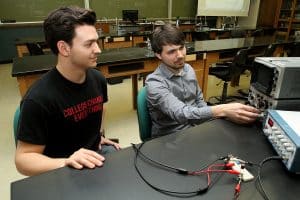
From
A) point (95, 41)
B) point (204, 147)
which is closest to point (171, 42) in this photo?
point (95, 41)

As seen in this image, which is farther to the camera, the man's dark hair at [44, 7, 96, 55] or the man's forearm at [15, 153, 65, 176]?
the man's dark hair at [44, 7, 96, 55]

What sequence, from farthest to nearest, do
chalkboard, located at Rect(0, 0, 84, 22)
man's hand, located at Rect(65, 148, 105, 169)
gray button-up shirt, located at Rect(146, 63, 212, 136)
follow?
chalkboard, located at Rect(0, 0, 84, 22), gray button-up shirt, located at Rect(146, 63, 212, 136), man's hand, located at Rect(65, 148, 105, 169)

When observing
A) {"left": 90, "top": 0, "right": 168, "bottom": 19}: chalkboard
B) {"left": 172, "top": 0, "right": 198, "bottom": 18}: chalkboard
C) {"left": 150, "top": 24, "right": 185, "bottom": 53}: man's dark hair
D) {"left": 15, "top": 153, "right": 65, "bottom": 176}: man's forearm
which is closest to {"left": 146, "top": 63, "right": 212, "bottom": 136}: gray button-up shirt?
{"left": 150, "top": 24, "right": 185, "bottom": 53}: man's dark hair

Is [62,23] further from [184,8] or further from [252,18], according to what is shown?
[252,18]

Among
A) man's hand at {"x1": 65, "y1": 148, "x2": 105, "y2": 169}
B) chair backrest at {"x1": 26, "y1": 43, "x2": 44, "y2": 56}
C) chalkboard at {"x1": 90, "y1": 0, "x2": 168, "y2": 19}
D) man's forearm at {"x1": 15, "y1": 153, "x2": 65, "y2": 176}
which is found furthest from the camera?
chalkboard at {"x1": 90, "y1": 0, "x2": 168, "y2": 19}

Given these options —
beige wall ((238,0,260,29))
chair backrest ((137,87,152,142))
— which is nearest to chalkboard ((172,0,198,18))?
beige wall ((238,0,260,29))

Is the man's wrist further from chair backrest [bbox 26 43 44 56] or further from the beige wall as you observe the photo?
the beige wall

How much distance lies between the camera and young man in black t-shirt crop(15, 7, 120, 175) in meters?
0.96

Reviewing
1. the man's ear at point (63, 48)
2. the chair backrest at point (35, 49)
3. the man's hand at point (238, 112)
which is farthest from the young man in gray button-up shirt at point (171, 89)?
the chair backrest at point (35, 49)

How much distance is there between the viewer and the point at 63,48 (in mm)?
1085

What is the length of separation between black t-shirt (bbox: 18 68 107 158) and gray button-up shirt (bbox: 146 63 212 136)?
12.1 inches

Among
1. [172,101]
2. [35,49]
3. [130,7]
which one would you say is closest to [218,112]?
[172,101]

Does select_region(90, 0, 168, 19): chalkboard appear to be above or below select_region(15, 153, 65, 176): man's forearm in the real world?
above

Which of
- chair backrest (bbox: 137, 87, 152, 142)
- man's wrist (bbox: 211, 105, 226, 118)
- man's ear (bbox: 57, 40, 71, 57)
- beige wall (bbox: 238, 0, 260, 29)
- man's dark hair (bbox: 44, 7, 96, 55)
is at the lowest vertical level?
chair backrest (bbox: 137, 87, 152, 142)
